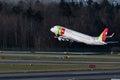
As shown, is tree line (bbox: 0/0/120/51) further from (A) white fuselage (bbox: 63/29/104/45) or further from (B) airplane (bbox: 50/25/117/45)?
(A) white fuselage (bbox: 63/29/104/45)

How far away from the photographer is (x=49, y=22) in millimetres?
148875

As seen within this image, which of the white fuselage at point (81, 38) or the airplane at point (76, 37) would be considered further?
the white fuselage at point (81, 38)

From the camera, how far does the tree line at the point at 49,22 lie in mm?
132750

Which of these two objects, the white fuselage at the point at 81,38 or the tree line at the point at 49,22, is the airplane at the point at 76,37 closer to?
the white fuselage at the point at 81,38

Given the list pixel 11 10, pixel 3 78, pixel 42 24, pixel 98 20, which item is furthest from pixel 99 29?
pixel 3 78

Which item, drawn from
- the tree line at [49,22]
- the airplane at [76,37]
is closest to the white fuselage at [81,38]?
the airplane at [76,37]

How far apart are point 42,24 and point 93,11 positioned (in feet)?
77.9

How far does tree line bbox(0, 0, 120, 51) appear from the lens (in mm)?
132750

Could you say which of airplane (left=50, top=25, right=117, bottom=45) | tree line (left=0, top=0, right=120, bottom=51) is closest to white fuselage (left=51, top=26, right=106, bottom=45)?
airplane (left=50, top=25, right=117, bottom=45)

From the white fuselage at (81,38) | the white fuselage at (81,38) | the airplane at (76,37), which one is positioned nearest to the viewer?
the airplane at (76,37)

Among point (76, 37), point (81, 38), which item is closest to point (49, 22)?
point (76, 37)

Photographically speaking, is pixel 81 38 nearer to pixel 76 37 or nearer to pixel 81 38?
pixel 81 38

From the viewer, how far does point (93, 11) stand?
161875 mm

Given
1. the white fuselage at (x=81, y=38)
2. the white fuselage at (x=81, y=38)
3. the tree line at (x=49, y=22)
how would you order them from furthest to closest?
the tree line at (x=49, y=22), the white fuselage at (x=81, y=38), the white fuselage at (x=81, y=38)
